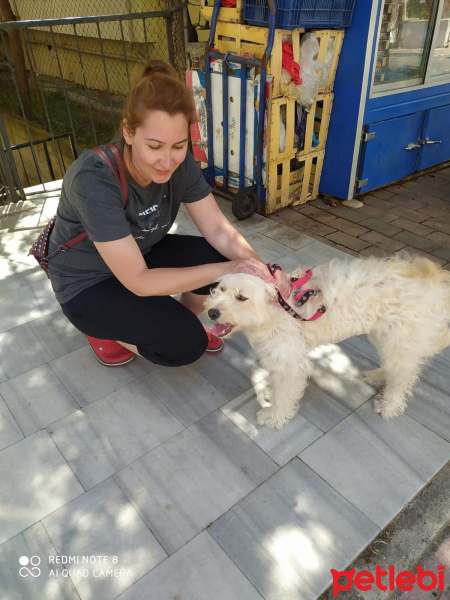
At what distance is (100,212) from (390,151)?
173 inches

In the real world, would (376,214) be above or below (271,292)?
below

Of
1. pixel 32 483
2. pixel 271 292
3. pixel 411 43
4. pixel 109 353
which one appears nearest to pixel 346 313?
pixel 271 292

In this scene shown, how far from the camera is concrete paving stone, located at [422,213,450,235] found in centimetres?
477

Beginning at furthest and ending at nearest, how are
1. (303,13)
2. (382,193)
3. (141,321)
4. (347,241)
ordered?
(382,193) < (347,241) < (303,13) < (141,321)

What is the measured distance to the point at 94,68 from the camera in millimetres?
10062

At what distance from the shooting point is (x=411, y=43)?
505 cm

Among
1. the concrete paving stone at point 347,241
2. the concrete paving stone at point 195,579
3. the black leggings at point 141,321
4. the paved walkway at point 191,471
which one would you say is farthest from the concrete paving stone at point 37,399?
the concrete paving stone at point 347,241

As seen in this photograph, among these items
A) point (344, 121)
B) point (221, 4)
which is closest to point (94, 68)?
point (221, 4)

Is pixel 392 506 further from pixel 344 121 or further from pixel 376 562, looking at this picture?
pixel 344 121

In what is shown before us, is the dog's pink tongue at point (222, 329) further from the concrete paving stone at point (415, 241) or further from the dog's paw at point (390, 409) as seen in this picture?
the concrete paving stone at point (415, 241)

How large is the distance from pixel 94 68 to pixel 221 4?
6.84 metres

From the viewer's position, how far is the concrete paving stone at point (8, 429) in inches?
98.4

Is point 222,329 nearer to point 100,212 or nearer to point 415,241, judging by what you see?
point 100,212

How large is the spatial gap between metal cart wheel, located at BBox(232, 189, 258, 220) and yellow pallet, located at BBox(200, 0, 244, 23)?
171 centimetres
